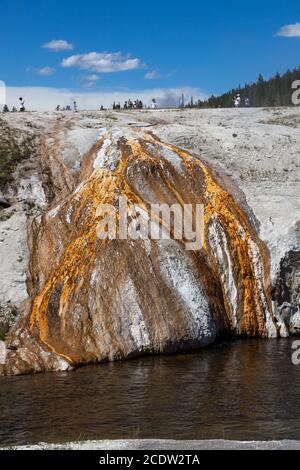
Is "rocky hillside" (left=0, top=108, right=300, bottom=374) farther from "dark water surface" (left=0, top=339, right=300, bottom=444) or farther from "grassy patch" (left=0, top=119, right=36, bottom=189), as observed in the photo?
"dark water surface" (left=0, top=339, right=300, bottom=444)

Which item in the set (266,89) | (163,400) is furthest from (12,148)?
(266,89)

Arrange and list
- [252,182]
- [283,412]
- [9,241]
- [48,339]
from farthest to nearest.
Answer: [252,182]
[9,241]
[48,339]
[283,412]

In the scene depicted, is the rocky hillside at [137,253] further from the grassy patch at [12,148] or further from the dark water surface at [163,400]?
the dark water surface at [163,400]

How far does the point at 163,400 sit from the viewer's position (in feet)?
57.9

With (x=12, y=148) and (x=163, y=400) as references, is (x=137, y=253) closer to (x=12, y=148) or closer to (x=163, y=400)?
(x=163, y=400)

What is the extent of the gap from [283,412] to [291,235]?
39.6 feet

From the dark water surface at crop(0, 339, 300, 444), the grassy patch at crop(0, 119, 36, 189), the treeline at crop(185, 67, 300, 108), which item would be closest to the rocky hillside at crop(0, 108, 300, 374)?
the grassy patch at crop(0, 119, 36, 189)

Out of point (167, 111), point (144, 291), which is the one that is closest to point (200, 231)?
point (144, 291)

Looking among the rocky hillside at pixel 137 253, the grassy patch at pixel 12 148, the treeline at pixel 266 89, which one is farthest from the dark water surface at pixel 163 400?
the treeline at pixel 266 89

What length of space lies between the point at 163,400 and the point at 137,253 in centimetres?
774

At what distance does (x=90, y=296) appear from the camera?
923 inches

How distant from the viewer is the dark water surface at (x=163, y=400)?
1500cm

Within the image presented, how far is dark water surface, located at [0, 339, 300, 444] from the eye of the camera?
1500cm

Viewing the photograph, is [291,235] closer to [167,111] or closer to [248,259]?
[248,259]
